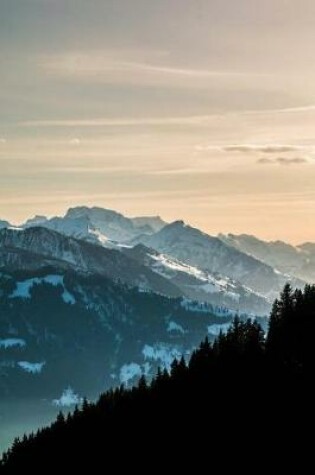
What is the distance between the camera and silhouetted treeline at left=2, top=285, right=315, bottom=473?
70500 mm

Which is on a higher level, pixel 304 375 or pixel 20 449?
pixel 304 375

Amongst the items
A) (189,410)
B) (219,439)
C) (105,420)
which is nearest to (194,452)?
(219,439)

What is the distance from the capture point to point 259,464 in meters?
64.9

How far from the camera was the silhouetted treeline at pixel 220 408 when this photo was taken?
2776 inches

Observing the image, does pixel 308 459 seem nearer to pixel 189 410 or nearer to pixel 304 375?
pixel 304 375

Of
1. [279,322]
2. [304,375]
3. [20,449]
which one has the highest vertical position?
[279,322]

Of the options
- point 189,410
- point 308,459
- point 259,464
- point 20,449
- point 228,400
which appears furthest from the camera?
point 20,449

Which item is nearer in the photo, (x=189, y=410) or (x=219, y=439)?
(x=219, y=439)

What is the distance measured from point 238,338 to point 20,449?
59597mm

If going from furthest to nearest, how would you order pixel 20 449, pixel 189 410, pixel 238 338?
pixel 20 449, pixel 238 338, pixel 189 410

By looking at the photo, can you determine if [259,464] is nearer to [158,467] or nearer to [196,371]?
[158,467]

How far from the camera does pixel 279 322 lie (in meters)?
88.7

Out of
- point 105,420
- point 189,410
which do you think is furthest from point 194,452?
point 105,420

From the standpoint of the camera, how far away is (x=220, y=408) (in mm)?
80688
